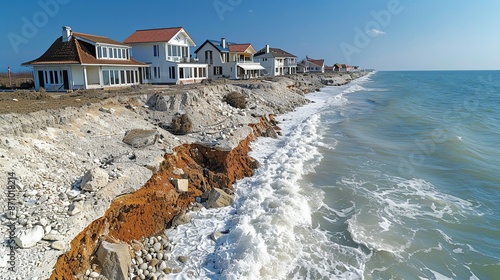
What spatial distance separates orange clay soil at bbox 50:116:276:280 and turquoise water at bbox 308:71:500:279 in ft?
12.9

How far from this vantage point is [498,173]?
654 inches

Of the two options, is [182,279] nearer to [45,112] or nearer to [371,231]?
[371,231]

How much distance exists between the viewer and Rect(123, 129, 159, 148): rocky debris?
14.2 m

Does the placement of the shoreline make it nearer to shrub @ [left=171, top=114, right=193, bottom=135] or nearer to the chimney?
shrub @ [left=171, top=114, right=193, bottom=135]

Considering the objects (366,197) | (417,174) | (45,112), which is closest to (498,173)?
(417,174)

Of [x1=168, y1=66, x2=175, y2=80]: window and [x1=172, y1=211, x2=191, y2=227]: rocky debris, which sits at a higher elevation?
[x1=168, y1=66, x2=175, y2=80]: window

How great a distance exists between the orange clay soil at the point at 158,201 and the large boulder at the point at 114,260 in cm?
30

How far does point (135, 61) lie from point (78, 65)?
8.43 metres

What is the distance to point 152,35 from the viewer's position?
121 feet

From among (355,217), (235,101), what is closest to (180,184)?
(355,217)

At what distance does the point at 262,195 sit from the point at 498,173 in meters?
13.1

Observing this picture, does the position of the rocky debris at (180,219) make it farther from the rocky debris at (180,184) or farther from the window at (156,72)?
the window at (156,72)

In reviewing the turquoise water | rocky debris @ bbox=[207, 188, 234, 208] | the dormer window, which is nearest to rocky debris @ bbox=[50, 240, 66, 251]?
rocky debris @ bbox=[207, 188, 234, 208]

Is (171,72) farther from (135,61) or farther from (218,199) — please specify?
(218,199)
